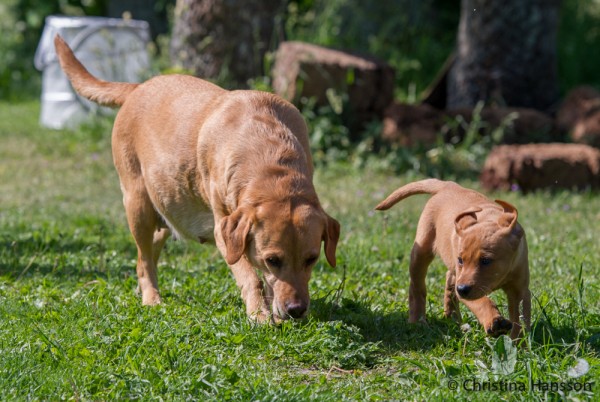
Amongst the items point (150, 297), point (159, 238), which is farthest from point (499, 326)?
point (159, 238)

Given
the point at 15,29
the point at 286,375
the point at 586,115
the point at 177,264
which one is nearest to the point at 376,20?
the point at 586,115

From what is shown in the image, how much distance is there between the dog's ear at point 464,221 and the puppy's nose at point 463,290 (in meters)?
0.26

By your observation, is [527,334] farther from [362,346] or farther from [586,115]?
[586,115]

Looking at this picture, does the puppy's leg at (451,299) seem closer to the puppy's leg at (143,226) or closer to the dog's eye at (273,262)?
the dog's eye at (273,262)

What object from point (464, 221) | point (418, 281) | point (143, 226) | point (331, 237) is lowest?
point (143, 226)

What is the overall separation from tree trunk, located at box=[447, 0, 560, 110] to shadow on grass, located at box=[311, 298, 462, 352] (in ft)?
22.6

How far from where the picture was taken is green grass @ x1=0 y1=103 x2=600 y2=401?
3781 mm

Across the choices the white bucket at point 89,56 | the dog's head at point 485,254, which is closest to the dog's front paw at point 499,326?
the dog's head at point 485,254

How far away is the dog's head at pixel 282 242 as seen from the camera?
4.31 meters

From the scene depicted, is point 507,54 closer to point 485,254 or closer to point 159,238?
point 159,238

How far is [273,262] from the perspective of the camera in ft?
14.3

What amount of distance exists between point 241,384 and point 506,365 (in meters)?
1.13

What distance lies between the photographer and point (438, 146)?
10.1 meters

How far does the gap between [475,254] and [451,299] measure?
2.67 feet
